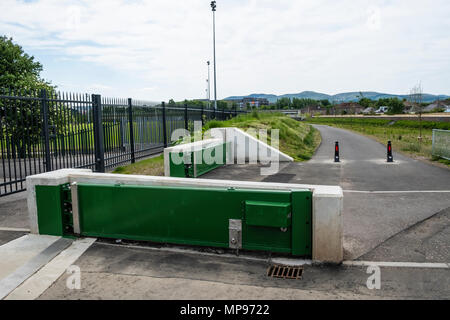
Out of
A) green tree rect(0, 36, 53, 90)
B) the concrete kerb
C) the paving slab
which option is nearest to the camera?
the paving slab

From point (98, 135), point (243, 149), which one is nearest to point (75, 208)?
point (98, 135)

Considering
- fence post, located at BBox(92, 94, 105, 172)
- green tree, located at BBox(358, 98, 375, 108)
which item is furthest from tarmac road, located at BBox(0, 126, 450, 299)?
green tree, located at BBox(358, 98, 375, 108)

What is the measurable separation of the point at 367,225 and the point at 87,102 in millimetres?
8825

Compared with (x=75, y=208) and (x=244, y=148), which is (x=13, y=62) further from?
(x=75, y=208)

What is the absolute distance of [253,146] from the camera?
55.9ft

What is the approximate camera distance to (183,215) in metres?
5.93

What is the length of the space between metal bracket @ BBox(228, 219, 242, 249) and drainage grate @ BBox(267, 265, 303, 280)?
0.62 metres

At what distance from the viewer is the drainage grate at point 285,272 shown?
5.01 m

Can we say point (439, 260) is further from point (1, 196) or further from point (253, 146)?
point (253, 146)

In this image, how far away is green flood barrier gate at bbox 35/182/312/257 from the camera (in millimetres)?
5508

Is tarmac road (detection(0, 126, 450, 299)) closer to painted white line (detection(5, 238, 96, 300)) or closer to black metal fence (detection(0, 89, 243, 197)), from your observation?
painted white line (detection(5, 238, 96, 300))

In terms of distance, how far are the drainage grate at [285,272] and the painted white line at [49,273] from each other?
274 cm

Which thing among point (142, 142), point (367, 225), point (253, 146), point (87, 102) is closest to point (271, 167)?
point (253, 146)

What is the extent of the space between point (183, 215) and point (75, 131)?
7158 mm
